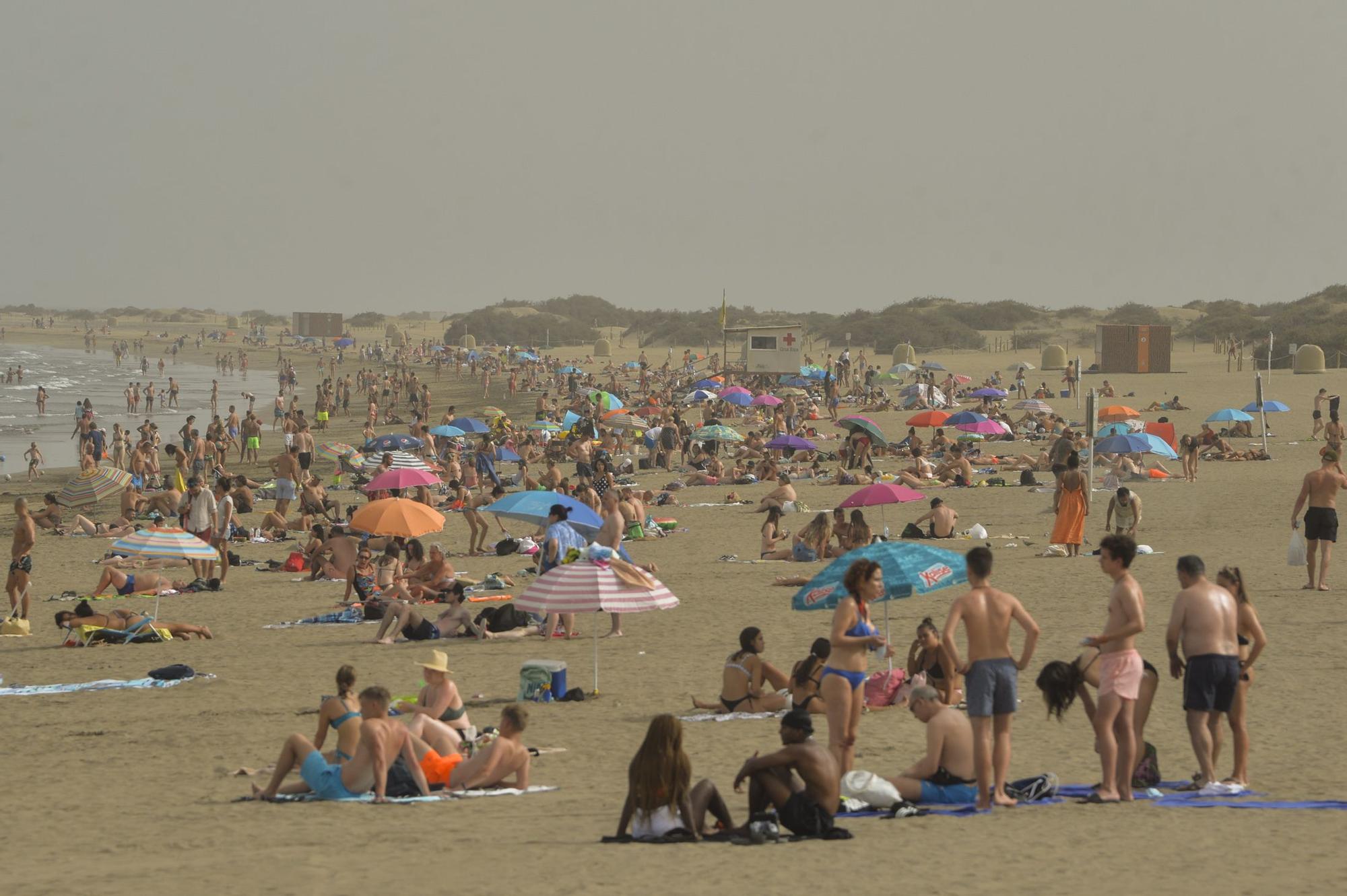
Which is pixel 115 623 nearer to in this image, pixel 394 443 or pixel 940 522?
pixel 940 522

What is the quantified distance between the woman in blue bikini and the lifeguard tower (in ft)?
133

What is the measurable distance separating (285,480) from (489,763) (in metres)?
15.1

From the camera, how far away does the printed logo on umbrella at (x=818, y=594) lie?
9305mm

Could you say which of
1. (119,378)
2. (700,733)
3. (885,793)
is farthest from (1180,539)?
(119,378)

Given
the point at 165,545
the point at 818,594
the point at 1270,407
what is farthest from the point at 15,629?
the point at 1270,407

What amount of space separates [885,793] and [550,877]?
6.26ft

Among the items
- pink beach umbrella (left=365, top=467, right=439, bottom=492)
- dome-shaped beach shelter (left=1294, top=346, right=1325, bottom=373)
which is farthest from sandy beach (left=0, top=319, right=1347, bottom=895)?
dome-shaped beach shelter (left=1294, top=346, right=1325, bottom=373)

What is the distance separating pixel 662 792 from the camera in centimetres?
673

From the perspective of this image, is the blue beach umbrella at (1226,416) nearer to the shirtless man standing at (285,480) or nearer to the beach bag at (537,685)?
the shirtless man standing at (285,480)

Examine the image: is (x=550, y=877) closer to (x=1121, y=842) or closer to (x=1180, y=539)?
(x=1121, y=842)

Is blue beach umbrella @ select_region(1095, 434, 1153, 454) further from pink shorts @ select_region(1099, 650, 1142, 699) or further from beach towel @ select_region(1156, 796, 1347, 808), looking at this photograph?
pink shorts @ select_region(1099, 650, 1142, 699)

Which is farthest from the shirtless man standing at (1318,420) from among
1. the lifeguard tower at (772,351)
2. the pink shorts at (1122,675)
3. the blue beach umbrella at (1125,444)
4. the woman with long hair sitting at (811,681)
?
the pink shorts at (1122,675)

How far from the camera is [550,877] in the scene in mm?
6133

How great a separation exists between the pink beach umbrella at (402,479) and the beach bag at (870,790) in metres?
12.0
